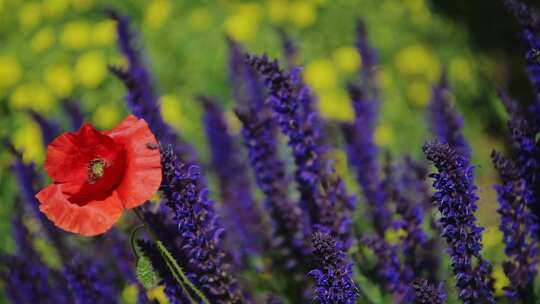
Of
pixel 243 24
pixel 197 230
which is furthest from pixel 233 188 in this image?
pixel 243 24

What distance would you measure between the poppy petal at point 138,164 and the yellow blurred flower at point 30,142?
4678 mm

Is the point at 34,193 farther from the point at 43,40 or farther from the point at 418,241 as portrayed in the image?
the point at 43,40

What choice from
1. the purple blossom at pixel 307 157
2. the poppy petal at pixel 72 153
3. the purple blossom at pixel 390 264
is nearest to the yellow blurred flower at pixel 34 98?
the purple blossom at pixel 307 157

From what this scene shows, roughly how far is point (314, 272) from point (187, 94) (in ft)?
16.3

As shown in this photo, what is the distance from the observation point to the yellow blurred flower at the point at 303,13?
6.94 metres

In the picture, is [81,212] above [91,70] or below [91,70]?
below

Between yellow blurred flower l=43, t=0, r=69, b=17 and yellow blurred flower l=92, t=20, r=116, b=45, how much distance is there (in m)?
0.65

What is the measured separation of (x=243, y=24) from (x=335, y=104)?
4.68 feet

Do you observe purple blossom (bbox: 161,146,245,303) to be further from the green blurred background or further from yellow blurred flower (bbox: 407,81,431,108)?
yellow blurred flower (bbox: 407,81,431,108)

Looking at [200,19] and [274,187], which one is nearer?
[274,187]

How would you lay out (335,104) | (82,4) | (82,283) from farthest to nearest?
(82,4)
(335,104)
(82,283)

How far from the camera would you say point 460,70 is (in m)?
6.42

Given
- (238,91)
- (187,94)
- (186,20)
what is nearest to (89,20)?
(186,20)

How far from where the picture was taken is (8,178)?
630cm
